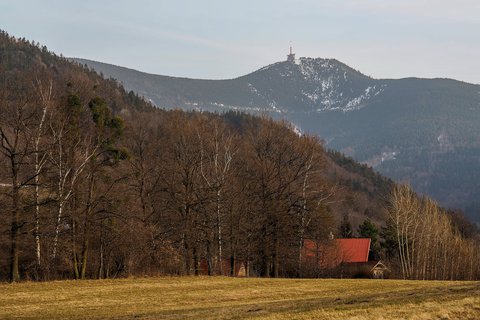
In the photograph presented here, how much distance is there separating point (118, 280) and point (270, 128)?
23.8 m

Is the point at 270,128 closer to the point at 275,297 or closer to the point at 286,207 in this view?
the point at 286,207

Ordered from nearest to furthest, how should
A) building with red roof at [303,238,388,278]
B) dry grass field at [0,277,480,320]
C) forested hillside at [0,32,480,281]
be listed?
1. dry grass field at [0,277,480,320]
2. forested hillside at [0,32,480,281]
3. building with red roof at [303,238,388,278]

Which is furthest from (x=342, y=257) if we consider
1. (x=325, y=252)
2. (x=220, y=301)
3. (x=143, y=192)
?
(x=220, y=301)

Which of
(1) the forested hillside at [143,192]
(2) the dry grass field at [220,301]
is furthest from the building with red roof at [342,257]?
(2) the dry grass field at [220,301]

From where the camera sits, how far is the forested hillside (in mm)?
38812

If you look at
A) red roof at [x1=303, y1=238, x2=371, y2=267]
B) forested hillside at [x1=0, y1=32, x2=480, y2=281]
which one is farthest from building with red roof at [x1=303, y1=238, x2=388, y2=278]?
forested hillside at [x1=0, y1=32, x2=480, y2=281]

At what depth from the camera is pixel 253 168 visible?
5656 centimetres

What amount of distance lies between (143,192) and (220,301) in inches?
819

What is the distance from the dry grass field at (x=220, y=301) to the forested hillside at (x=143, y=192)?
5.30 meters

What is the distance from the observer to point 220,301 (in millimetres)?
29609

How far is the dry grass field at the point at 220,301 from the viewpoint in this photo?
22547 millimetres

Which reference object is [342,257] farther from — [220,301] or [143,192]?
[220,301]

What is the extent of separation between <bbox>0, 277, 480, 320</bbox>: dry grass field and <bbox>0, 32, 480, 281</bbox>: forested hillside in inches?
209

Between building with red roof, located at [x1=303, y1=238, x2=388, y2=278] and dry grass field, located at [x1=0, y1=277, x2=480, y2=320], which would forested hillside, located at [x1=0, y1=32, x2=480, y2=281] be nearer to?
building with red roof, located at [x1=303, y1=238, x2=388, y2=278]
